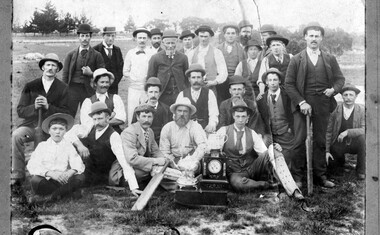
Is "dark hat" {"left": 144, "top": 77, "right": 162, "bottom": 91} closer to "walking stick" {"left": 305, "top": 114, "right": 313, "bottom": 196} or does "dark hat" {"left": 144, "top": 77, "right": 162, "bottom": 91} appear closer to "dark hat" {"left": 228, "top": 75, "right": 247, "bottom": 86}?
"dark hat" {"left": 228, "top": 75, "right": 247, "bottom": 86}

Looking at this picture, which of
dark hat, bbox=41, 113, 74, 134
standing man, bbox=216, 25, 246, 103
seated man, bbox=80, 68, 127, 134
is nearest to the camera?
dark hat, bbox=41, 113, 74, 134

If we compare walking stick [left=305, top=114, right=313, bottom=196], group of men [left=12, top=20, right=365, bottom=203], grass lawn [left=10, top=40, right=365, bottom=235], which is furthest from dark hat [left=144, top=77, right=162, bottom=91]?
walking stick [left=305, top=114, right=313, bottom=196]

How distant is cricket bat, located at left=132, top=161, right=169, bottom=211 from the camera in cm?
464

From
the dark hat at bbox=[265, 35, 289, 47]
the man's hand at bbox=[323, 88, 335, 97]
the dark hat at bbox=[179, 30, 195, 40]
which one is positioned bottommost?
the man's hand at bbox=[323, 88, 335, 97]

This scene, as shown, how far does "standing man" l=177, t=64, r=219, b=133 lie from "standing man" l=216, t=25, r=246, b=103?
111 mm

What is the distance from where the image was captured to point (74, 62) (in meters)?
4.78

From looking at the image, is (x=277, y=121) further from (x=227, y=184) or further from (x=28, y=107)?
(x=28, y=107)

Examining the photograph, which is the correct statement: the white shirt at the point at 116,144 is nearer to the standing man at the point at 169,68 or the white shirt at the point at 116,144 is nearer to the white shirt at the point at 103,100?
the white shirt at the point at 103,100

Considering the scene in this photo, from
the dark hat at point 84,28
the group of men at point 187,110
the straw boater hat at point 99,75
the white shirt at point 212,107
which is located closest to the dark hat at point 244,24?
the group of men at point 187,110

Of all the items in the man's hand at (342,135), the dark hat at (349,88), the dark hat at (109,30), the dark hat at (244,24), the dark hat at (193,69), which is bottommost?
the man's hand at (342,135)

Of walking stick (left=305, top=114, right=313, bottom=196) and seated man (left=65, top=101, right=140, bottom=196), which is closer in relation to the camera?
seated man (left=65, top=101, right=140, bottom=196)

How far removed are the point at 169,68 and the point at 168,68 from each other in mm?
10

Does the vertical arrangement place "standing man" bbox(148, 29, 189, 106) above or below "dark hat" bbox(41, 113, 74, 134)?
above

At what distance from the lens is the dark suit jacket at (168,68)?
4.84m
